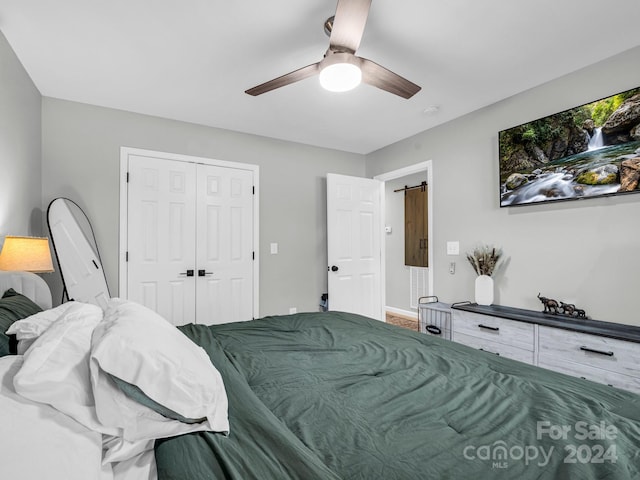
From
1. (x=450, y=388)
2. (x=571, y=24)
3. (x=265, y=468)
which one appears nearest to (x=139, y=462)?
(x=265, y=468)

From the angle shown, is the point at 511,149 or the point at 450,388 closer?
the point at 450,388

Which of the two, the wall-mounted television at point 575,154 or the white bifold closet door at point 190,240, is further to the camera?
the white bifold closet door at point 190,240

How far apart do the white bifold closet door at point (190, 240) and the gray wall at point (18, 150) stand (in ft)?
2.33

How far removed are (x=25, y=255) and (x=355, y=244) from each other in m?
3.24

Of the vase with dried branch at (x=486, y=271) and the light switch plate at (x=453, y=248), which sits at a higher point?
the light switch plate at (x=453, y=248)

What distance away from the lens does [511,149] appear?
117 inches

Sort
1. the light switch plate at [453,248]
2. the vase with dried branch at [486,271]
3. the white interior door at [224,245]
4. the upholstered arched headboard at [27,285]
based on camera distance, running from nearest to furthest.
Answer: the upholstered arched headboard at [27,285]
the vase with dried branch at [486,271]
the light switch plate at [453,248]
the white interior door at [224,245]

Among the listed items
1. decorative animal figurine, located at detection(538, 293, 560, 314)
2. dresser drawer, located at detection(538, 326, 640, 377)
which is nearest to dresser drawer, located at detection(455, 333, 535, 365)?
dresser drawer, located at detection(538, 326, 640, 377)

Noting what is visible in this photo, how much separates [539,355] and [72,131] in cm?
423

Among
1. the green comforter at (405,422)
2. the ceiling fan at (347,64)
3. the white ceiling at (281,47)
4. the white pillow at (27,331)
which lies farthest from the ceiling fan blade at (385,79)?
the white pillow at (27,331)

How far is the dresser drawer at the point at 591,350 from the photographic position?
77.5 inches

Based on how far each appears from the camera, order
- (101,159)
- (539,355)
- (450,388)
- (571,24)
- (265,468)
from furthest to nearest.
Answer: (101,159) < (539,355) < (571,24) < (450,388) < (265,468)

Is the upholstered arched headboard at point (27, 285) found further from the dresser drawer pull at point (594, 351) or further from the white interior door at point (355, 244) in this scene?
the dresser drawer pull at point (594, 351)

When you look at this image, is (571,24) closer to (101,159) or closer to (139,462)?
(139,462)
